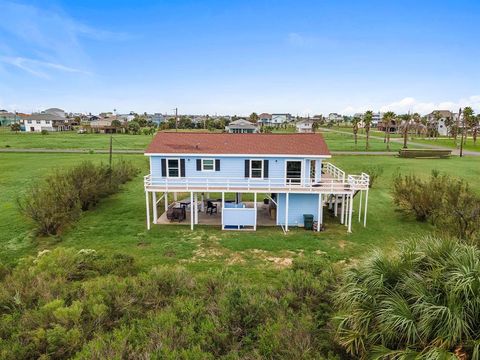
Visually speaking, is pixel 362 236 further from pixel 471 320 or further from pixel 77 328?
pixel 77 328

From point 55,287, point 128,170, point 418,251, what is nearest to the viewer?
point 418,251

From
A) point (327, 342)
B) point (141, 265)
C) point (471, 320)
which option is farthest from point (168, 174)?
point (471, 320)

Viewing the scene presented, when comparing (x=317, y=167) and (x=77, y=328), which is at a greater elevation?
(x=317, y=167)

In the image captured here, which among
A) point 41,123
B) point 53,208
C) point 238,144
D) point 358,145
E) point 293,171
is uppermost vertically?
point 41,123

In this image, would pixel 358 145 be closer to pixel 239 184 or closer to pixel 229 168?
pixel 229 168

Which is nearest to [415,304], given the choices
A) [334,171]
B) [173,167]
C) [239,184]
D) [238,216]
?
[238,216]

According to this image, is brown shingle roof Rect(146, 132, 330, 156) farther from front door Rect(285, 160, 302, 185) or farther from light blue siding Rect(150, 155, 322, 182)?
front door Rect(285, 160, 302, 185)
